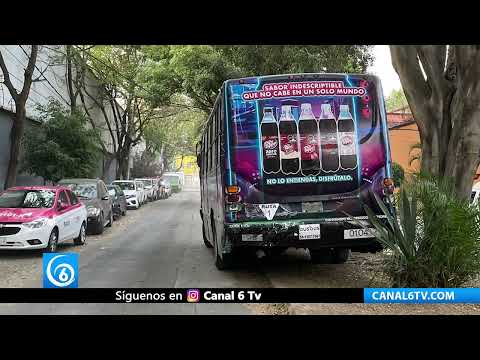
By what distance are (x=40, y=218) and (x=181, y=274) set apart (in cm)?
274

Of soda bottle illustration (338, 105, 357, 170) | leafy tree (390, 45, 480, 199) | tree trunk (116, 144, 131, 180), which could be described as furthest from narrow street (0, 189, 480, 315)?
tree trunk (116, 144, 131, 180)

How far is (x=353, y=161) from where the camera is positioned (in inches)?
258

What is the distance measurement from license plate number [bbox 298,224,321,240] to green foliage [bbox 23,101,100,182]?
1127 cm

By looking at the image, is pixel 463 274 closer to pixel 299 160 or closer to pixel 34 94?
pixel 299 160

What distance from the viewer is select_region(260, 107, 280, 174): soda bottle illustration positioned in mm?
6562

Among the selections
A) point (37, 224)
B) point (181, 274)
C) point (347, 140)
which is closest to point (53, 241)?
point (37, 224)

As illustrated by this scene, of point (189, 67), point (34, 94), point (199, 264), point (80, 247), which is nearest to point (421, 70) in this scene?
point (199, 264)

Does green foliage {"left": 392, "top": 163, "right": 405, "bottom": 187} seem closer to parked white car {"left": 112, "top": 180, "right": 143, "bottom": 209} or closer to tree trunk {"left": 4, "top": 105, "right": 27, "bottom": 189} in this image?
tree trunk {"left": 4, "top": 105, "right": 27, "bottom": 189}

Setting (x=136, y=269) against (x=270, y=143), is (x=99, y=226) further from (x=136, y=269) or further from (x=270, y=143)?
(x=270, y=143)

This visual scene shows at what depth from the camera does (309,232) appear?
650 centimetres

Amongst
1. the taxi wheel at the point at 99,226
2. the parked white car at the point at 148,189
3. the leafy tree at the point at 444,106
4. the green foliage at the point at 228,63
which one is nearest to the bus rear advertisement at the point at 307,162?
the green foliage at the point at 228,63

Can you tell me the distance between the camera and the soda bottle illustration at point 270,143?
656cm

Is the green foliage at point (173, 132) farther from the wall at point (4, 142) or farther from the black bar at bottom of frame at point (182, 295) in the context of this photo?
the black bar at bottom of frame at point (182, 295)

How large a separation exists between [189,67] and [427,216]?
1551 cm
